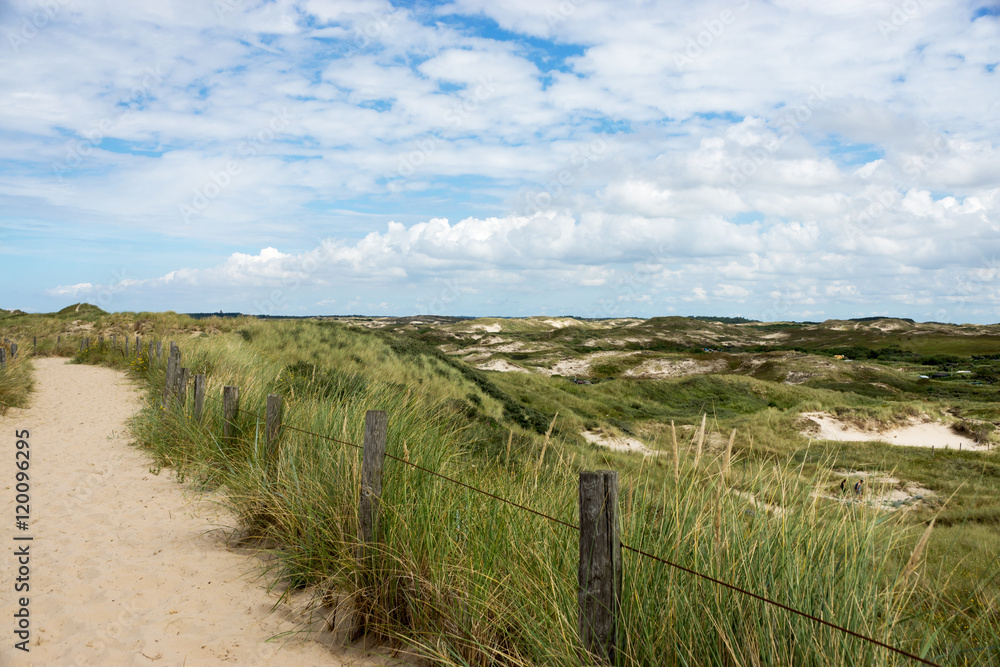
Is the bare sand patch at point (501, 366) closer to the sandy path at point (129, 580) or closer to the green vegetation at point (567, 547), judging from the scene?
the green vegetation at point (567, 547)

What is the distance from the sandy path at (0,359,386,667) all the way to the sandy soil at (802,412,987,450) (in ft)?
84.4

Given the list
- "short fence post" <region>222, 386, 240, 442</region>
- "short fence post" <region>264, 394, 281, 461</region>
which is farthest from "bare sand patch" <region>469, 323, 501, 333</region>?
"short fence post" <region>264, 394, 281, 461</region>

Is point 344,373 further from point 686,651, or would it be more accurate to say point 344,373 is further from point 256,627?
point 686,651

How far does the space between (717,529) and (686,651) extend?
1.80 feet

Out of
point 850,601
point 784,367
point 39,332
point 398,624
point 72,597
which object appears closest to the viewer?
point 850,601

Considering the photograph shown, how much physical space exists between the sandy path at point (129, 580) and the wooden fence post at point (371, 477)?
30.5 inches

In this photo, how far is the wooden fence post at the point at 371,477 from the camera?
4.20 m

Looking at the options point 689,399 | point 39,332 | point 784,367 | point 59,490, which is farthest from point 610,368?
point 59,490

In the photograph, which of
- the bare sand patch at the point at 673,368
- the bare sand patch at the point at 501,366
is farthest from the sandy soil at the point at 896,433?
the bare sand patch at the point at 501,366

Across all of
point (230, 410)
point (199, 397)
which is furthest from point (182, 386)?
point (230, 410)

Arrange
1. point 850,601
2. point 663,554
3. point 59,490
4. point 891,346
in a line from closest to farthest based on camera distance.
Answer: point 850,601 < point 663,554 < point 59,490 < point 891,346

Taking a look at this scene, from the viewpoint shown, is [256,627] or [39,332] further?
[39,332]

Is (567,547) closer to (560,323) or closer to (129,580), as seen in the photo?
(129,580)

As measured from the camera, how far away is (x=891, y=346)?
78.6m
